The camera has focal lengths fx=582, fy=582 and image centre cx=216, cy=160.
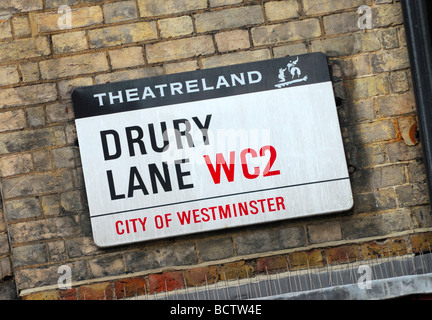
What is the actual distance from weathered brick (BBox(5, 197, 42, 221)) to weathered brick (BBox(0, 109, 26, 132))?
0.41 meters

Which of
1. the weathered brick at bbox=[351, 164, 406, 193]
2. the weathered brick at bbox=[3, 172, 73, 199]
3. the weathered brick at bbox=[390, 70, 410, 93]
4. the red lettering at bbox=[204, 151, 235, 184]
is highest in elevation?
the weathered brick at bbox=[390, 70, 410, 93]

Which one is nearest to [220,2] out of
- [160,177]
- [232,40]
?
[232,40]

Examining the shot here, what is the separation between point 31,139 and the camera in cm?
329

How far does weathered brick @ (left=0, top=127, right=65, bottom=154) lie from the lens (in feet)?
10.8

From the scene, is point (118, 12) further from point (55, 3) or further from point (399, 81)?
point (399, 81)

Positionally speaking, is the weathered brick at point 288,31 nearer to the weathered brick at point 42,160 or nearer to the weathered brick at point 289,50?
the weathered brick at point 289,50

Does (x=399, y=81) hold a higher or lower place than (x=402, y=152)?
higher

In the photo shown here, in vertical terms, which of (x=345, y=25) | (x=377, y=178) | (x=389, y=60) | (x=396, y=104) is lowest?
(x=377, y=178)

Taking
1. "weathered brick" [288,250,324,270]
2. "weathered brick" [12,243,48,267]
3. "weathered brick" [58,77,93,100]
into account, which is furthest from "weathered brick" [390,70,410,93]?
Answer: "weathered brick" [12,243,48,267]

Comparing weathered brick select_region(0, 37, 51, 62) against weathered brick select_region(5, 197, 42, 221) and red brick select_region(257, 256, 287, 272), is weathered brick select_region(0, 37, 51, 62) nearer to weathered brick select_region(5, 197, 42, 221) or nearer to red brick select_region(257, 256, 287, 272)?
weathered brick select_region(5, 197, 42, 221)

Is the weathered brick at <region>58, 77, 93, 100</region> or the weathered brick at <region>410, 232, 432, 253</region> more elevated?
the weathered brick at <region>58, 77, 93, 100</region>

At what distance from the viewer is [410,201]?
3.32m

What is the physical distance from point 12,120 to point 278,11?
1.64 meters

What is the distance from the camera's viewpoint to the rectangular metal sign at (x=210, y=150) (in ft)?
10.6
